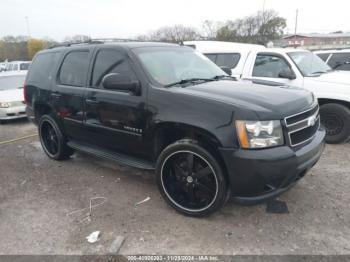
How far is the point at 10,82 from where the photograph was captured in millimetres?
9352

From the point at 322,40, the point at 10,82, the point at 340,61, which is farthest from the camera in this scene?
the point at 322,40

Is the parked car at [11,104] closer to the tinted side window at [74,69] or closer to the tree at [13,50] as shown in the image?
the tinted side window at [74,69]

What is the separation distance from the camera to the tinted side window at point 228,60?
7.03 metres

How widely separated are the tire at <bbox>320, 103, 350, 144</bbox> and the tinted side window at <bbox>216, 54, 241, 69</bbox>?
7.52 feet

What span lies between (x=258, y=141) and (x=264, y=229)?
3.23ft

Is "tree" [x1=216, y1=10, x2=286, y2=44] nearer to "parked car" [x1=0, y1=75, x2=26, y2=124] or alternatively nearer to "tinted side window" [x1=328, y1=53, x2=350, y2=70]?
"tinted side window" [x1=328, y1=53, x2=350, y2=70]

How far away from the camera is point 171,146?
3242 millimetres

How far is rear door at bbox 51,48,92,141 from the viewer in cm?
430

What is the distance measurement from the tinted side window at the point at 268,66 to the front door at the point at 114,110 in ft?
12.3

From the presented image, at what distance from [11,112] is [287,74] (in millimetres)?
7268

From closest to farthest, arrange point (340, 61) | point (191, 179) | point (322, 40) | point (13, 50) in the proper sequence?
point (191, 179) < point (340, 61) < point (322, 40) < point (13, 50)

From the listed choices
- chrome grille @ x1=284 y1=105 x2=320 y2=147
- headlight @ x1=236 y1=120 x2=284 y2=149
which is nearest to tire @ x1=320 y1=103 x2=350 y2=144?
chrome grille @ x1=284 y1=105 x2=320 y2=147

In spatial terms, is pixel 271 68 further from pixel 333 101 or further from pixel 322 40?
pixel 322 40

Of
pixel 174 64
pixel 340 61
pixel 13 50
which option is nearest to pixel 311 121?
pixel 174 64
